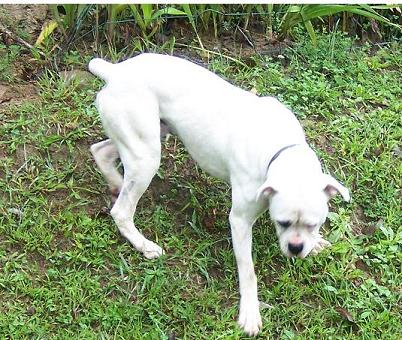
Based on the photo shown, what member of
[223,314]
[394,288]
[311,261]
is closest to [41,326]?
[223,314]

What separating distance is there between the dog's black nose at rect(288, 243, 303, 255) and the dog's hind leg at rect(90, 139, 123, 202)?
120 cm

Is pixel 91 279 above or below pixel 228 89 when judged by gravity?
below

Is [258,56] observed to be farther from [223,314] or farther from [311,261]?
[223,314]

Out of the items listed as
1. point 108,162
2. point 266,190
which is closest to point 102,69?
point 108,162

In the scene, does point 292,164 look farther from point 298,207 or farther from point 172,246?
point 172,246

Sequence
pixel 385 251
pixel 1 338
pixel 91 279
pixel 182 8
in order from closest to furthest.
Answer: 1. pixel 1 338
2. pixel 91 279
3. pixel 385 251
4. pixel 182 8

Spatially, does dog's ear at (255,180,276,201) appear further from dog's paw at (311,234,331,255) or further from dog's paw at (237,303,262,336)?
dog's paw at (311,234,331,255)

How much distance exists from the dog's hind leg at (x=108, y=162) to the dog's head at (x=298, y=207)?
113 centimetres

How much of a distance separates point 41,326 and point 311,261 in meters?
1.45

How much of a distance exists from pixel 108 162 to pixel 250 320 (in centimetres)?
122

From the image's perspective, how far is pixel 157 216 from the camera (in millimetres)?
4406

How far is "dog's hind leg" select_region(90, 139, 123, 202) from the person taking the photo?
14.4ft

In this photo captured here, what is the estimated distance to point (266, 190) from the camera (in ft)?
11.6

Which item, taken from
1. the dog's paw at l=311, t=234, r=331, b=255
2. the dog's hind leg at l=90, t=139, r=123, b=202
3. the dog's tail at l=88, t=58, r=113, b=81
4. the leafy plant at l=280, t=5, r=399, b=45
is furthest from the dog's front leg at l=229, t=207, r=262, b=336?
the leafy plant at l=280, t=5, r=399, b=45
